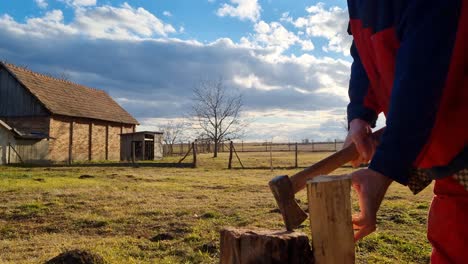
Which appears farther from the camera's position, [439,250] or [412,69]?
[439,250]

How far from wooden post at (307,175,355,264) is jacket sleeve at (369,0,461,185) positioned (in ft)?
0.59

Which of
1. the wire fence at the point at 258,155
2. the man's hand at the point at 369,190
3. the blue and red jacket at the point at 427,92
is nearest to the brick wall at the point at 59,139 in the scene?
the wire fence at the point at 258,155

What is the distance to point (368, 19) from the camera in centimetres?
150

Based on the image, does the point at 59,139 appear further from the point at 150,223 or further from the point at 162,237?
the point at 162,237

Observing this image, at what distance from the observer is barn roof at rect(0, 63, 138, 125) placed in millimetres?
30844

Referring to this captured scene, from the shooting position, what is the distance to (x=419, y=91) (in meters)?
1.11

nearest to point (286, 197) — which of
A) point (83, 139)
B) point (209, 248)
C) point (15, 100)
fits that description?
point (209, 248)

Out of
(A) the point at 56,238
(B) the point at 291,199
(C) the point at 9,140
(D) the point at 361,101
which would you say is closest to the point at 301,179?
(B) the point at 291,199

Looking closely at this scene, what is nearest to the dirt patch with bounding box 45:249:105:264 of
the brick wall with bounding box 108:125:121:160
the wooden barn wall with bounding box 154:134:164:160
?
the brick wall with bounding box 108:125:121:160

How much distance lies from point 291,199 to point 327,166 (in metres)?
0.21

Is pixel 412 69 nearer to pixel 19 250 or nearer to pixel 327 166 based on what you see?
pixel 327 166

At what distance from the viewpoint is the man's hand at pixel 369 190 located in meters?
1.16

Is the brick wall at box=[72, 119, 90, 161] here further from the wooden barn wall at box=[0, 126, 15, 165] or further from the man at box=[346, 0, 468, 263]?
the man at box=[346, 0, 468, 263]

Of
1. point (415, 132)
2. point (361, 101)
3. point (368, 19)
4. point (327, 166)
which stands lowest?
point (327, 166)
